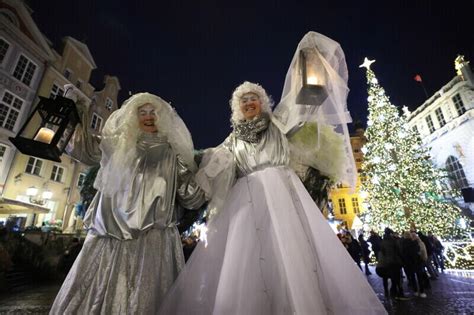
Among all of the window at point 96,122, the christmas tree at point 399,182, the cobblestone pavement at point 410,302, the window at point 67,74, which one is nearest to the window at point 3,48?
the window at point 67,74

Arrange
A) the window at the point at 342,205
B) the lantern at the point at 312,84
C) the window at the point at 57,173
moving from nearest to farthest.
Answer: the lantern at the point at 312,84
the window at the point at 57,173
the window at the point at 342,205

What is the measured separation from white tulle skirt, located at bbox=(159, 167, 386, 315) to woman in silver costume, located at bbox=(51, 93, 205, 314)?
311mm

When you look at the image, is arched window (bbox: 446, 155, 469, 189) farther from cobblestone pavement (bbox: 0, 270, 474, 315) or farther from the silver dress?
the silver dress

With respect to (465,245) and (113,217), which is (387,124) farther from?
(113,217)

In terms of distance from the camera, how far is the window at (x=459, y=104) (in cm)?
2353

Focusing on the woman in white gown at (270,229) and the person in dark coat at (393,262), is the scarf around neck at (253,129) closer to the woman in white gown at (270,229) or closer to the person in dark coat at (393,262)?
the woman in white gown at (270,229)

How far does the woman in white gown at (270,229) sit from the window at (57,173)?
20704mm

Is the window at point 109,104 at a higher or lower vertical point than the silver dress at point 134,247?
higher

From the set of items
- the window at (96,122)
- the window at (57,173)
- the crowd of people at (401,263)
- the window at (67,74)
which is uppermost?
the window at (67,74)

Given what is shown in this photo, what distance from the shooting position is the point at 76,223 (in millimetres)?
19719

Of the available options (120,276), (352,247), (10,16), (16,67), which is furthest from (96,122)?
(120,276)

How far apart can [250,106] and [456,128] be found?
29842mm

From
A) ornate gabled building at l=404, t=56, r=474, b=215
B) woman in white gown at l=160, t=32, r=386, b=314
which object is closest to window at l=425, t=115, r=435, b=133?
ornate gabled building at l=404, t=56, r=474, b=215

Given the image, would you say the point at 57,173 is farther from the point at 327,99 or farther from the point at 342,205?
the point at 342,205
